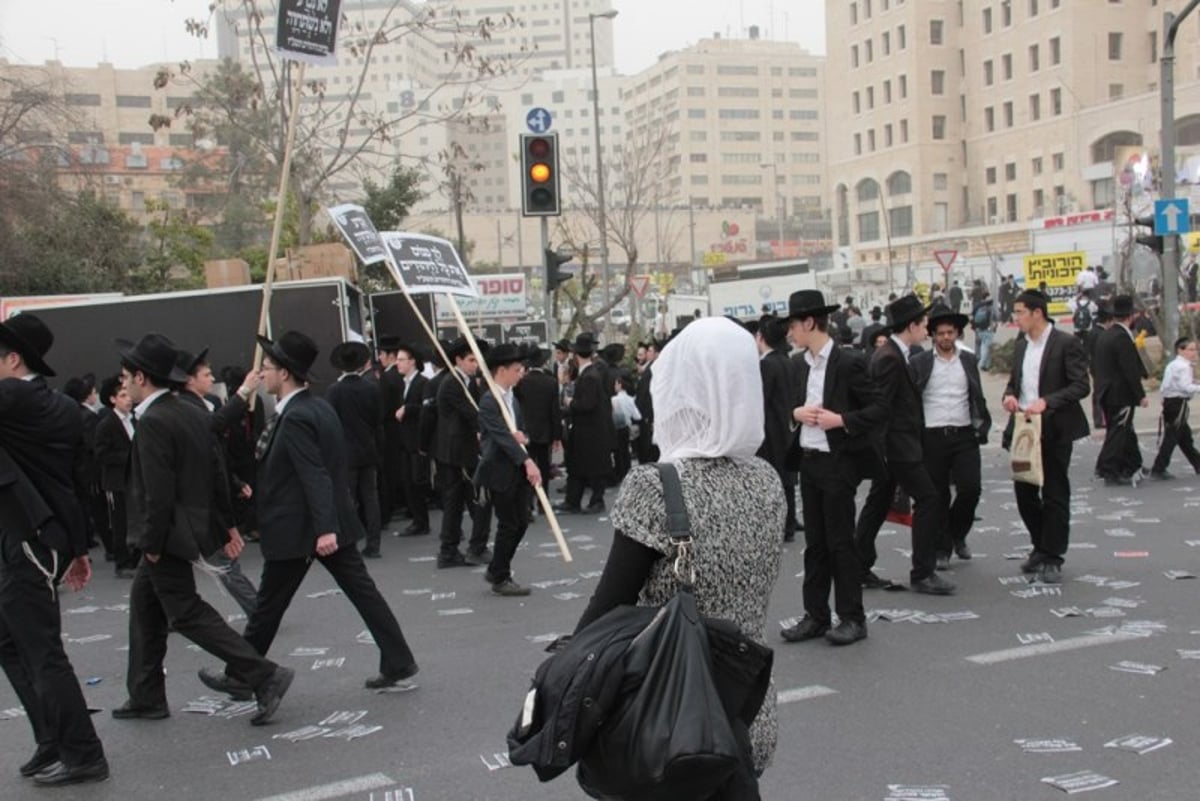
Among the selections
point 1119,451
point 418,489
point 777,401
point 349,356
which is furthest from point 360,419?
point 1119,451

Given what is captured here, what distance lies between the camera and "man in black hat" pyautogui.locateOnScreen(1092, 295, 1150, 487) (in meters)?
12.8

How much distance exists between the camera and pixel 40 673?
16.6ft

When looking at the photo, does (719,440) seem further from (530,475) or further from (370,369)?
(370,369)

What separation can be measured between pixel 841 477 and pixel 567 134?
531 feet

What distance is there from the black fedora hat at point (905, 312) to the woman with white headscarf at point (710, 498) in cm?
549

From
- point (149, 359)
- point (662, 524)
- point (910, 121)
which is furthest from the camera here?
point (910, 121)

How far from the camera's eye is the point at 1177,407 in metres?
13.2

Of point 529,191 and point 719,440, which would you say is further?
point 529,191

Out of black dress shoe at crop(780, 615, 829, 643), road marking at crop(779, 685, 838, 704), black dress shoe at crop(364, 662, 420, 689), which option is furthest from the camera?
black dress shoe at crop(780, 615, 829, 643)

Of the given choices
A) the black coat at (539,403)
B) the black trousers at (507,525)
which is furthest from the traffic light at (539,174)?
the black trousers at (507,525)

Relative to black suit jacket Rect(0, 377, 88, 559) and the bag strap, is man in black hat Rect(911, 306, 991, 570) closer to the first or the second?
black suit jacket Rect(0, 377, 88, 559)

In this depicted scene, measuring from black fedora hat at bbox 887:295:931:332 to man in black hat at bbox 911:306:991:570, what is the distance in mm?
421

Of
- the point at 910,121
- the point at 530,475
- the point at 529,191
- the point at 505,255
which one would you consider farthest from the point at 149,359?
the point at 505,255

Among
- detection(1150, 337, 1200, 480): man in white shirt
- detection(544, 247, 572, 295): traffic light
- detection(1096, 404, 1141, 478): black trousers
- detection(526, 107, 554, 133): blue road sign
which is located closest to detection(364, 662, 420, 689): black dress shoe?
detection(1096, 404, 1141, 478): black trousers
